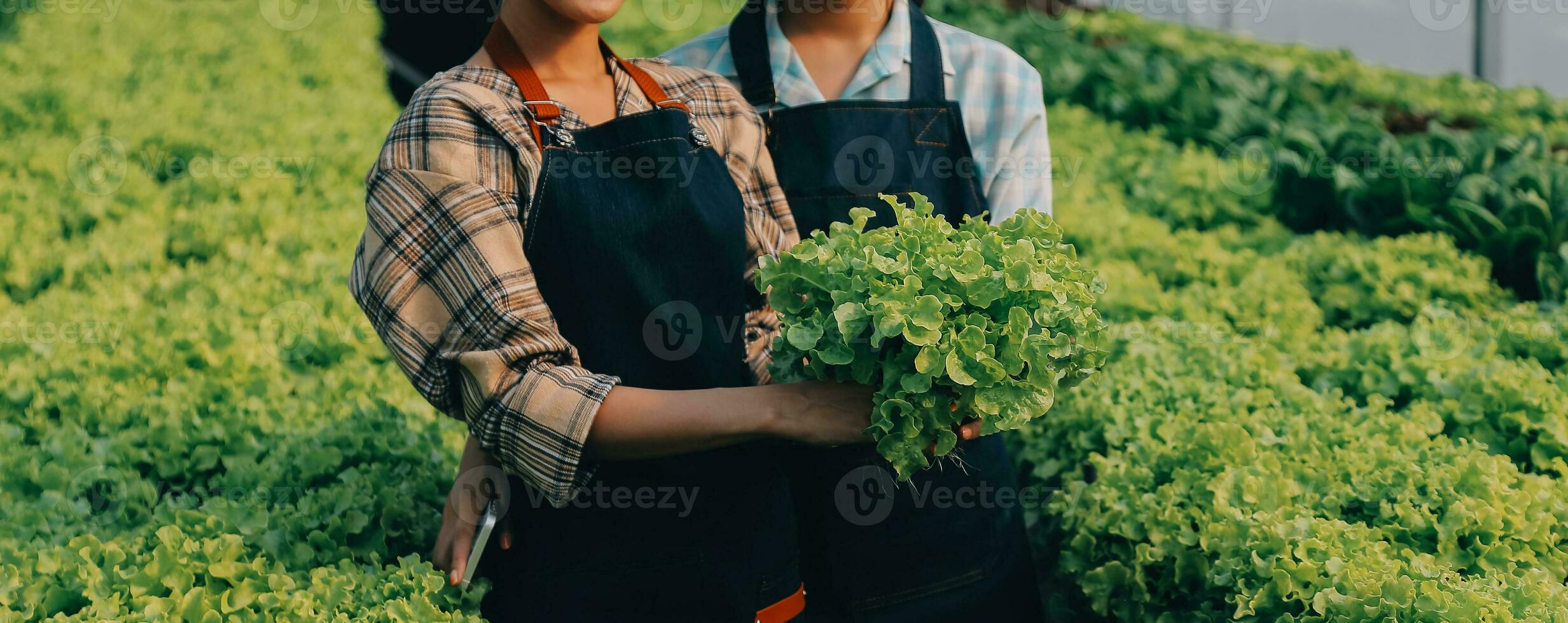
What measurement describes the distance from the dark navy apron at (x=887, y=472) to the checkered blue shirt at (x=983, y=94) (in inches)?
1.3

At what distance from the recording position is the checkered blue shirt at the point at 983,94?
2.63 meters

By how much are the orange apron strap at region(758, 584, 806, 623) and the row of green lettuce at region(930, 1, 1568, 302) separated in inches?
147

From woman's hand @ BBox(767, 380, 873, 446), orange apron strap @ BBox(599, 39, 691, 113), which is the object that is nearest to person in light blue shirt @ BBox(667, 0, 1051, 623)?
orange apron strap @ BBox(599, 39, 691, 113)

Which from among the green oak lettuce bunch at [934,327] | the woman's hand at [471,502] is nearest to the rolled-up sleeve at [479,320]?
the woman's hand at [471,502]

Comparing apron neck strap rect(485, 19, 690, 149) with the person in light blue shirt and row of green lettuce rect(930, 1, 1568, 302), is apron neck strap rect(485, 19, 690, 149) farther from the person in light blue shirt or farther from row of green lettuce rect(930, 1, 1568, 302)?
row of green lettuce rect(930, 1, 1568, 302)

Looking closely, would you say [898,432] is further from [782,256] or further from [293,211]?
[293,211]

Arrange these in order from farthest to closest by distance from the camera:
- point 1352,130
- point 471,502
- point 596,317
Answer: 1. point 1352,130
2. point 471,502
3. point 596,317

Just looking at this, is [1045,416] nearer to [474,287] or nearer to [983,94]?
[983,94]

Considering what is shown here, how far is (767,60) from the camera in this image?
8.64ft

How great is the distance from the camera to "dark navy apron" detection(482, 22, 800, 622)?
1.99m

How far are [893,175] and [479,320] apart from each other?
1.04 m

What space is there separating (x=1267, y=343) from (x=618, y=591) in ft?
8.77

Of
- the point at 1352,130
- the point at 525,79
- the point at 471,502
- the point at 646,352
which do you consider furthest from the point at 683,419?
the point at 1352,130

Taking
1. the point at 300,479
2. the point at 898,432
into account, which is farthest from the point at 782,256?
the point at 300,479
